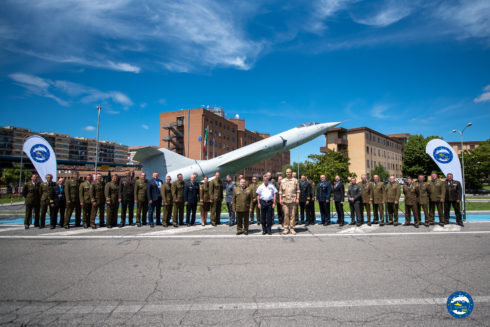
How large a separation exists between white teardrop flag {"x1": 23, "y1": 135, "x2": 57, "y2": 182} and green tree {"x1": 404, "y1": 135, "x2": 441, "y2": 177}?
49.6 meters

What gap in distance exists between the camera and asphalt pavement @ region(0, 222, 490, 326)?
9.48ft

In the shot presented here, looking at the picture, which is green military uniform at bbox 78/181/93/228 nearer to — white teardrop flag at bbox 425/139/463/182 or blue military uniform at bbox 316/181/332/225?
blue military uniform at bbox 316/181/332/225

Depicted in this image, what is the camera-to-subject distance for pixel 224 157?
16.2 m

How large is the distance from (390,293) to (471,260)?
105 inches

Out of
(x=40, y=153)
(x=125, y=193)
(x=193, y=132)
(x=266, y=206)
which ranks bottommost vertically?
(x=266, y=206)

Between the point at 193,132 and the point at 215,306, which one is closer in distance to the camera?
the point at 215,306

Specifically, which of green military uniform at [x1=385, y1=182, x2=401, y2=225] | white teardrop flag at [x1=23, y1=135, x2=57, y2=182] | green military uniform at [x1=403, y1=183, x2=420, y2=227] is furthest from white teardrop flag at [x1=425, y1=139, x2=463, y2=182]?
white teardrop flag at [x1=23, y1=135, x2=57, y2=182]

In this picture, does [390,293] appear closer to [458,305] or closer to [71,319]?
[458,305]

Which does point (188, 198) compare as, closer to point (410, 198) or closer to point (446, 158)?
point (410, 198)

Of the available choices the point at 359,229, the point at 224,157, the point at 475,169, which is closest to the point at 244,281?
the point at 359,229

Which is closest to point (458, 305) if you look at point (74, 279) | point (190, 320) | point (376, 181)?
point (190, 320)

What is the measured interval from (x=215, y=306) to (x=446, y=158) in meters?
11.8

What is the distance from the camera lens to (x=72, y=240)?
6883mm

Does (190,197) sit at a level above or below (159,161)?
below
